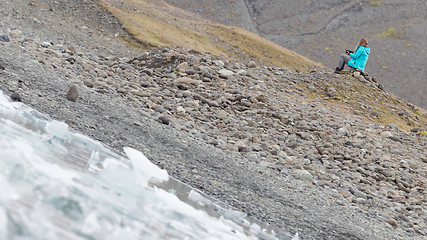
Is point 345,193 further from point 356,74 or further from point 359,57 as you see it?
point 359,57

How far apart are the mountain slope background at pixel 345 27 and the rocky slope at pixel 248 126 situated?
2922 cm

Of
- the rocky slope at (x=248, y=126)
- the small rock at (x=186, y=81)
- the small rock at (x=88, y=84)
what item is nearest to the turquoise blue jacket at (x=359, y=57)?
the rocky slope at (x=248, y=126)

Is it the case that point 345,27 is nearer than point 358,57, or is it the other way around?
point 358,57

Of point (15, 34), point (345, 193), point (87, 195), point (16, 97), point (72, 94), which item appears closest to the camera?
point (87, 195)

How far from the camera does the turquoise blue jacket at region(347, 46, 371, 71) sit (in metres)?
20.3

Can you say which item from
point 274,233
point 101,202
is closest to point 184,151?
point 274,233

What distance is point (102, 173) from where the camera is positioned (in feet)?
21.8

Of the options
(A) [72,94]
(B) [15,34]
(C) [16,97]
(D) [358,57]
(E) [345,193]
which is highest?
(D) [358,57]

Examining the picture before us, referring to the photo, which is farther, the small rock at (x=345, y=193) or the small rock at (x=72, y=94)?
the small rock at (x=345, y=193)

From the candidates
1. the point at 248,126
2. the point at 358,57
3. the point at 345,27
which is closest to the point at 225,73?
the point at 248,126

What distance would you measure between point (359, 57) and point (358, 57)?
40 millimetres

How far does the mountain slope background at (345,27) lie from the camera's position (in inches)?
1893

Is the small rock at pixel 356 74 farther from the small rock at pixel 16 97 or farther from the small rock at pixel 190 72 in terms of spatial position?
the small rock at pixel 16 97

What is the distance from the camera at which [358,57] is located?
20.8 m
